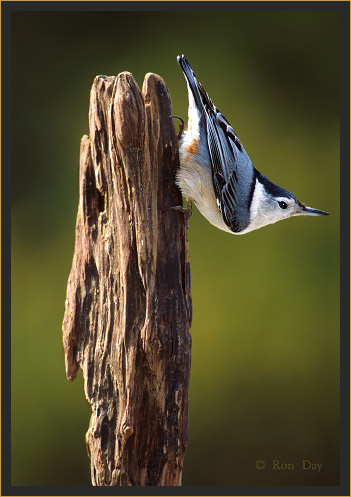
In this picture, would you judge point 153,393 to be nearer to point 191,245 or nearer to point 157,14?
point 191,245

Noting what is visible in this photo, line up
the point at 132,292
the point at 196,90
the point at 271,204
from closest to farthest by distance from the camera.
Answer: the point at 132,292, the point at 196,90, the point at 271,204

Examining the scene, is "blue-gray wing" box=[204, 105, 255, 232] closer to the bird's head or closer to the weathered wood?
the bird's head

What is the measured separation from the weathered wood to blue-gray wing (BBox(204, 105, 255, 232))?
0.17 m

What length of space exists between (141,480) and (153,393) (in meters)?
0.27

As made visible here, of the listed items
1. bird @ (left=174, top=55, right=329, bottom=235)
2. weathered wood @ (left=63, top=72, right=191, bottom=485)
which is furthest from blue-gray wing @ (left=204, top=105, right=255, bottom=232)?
weathered wood @ (left=63, top=72, right=191, bottom=485)

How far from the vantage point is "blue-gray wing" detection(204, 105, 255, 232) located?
187 cm

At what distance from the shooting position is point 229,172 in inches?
75.3

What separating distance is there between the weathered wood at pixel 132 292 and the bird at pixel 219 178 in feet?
0.22

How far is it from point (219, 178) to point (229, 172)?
0.06 meters

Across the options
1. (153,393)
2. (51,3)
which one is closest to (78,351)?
(153,393)

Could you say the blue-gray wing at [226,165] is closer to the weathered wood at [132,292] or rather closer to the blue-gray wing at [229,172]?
the blue-gray wing at [229,172]

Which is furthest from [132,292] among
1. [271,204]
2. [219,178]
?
[271,204]

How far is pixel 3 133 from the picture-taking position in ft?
6.42

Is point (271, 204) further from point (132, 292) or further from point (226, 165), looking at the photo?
point (132, 292)
